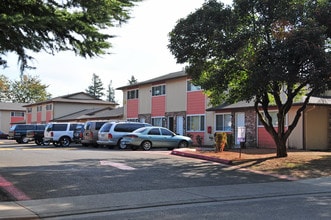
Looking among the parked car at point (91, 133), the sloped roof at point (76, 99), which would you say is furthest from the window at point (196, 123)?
the sloped roof at point (76, 99)

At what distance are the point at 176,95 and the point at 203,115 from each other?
4193 millimetres

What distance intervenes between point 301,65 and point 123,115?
3146 centimetres

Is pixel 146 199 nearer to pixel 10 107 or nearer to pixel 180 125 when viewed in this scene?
pixel 180 125

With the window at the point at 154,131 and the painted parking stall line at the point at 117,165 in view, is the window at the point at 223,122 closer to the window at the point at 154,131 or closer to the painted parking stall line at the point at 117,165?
the window at the point at 154,131

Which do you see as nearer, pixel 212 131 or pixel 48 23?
pixel 48 23

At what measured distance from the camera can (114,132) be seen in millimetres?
27297

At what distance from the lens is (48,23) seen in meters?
9.04

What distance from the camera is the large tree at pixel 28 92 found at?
92.4 metres

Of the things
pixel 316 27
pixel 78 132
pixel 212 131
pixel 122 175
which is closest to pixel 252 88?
pixel 316 27

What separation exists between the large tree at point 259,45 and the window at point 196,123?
46.5ft

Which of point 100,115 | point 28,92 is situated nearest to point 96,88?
point 28,92

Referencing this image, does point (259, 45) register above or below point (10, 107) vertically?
below

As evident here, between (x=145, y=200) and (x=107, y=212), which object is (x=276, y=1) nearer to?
(x=145, y=200)

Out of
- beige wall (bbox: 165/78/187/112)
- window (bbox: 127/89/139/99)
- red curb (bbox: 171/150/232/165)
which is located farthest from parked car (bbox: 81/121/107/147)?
window (bbox: 127/89/139/99)
